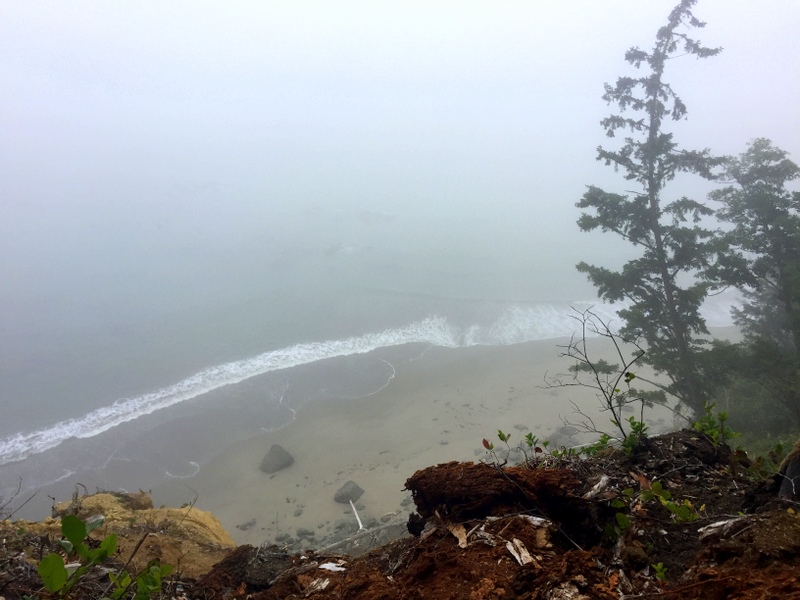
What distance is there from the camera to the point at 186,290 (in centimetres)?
3203

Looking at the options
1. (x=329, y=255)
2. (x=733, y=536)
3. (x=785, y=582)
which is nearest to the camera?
(x=785, y=582)

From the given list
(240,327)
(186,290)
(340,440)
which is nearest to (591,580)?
(340,440)

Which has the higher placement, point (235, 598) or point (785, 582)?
point (785, 582)

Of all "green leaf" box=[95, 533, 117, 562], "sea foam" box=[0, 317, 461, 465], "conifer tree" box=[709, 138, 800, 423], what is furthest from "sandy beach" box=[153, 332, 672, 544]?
"green leaf" box=[95, 533, 117, 562]

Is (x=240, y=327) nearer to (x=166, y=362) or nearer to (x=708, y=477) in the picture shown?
(x=166, y=362)

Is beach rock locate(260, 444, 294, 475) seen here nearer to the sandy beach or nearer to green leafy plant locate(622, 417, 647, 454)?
the sandy beach

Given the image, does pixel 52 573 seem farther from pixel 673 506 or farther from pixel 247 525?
pixel 247 525

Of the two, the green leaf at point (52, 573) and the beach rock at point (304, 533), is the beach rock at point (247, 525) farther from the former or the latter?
the green leaf at point (52, 573)

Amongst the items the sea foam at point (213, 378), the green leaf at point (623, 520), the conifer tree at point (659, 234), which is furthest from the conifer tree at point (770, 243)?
the sea foam at point (213, 378)

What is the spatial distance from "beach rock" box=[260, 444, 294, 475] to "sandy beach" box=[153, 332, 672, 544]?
0.18 meters

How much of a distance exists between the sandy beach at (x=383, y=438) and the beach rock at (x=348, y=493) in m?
0.18

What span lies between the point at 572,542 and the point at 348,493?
11.7 meters

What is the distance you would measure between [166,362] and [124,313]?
8.79m

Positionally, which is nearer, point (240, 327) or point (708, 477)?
point (708, 477)
